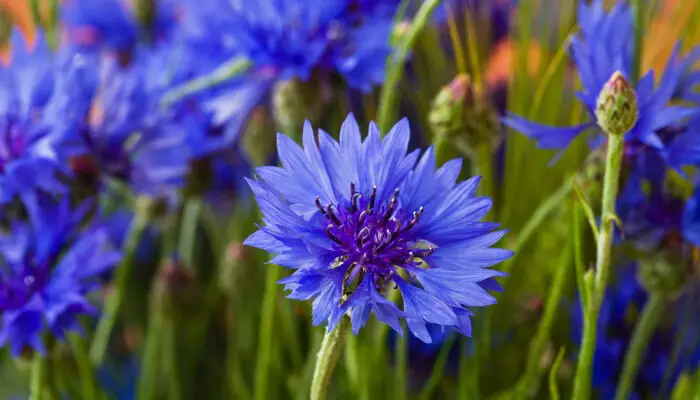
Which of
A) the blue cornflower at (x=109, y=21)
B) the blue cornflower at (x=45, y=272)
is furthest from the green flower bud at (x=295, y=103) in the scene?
the blue cornflower at (x=109, y=21)

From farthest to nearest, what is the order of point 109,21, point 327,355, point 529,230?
point 109,21
point 529,230
point 327,355

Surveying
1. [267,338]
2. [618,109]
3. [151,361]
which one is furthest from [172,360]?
[618,109]

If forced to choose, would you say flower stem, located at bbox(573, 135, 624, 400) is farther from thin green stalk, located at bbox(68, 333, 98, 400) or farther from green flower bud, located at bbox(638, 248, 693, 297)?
thin green stalk, located at bbox(68, 333, 98, 400)

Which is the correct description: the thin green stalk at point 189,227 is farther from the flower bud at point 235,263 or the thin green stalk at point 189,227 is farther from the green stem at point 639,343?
the green stem at point 639,343

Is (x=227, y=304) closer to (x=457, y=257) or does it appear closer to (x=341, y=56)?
(x=341, y=56)

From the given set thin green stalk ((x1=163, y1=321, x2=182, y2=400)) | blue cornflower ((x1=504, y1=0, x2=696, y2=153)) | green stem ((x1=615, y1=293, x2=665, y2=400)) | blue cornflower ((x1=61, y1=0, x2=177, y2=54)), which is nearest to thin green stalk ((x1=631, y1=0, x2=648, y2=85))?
blue cornflower ((x1=504, y1=0, x2=696, y2=153))

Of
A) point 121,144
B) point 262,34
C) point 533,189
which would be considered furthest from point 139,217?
point 533,189

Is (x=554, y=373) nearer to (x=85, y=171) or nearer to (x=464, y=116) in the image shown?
(x=464, y=116)
